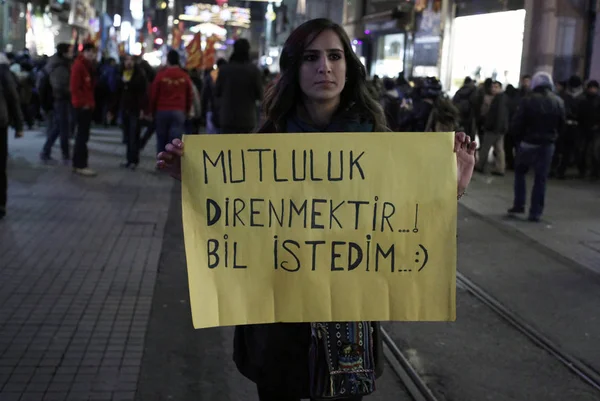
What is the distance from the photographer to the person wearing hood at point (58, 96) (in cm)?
1230

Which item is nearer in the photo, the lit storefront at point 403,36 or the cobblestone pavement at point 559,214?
the cobblestone pavement at point 559,214

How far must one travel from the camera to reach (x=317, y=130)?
8.45 feet

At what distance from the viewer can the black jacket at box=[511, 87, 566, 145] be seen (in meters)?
9.55

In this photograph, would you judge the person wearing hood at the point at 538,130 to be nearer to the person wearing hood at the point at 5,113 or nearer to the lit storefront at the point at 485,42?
the person wearing hood at the point at 5,113

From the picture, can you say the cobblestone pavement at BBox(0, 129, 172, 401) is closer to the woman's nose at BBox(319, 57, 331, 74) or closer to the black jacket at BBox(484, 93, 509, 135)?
the woman's nose at BBox(319, 57, 331, 74)

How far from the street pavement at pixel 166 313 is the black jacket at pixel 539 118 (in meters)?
1.11

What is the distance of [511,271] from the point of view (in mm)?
7145

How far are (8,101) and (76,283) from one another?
3.04 m

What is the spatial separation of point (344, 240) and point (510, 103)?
12.6 meters

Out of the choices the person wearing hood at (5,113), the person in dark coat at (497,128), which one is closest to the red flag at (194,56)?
the person in dark coat at (497,128)

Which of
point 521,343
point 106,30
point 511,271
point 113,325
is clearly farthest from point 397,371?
point 106,30

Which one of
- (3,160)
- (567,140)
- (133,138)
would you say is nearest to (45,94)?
(133,138)

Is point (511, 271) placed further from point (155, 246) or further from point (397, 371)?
point (155, 246)

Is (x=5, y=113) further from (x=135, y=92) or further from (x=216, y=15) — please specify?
(x=216, y=15)
